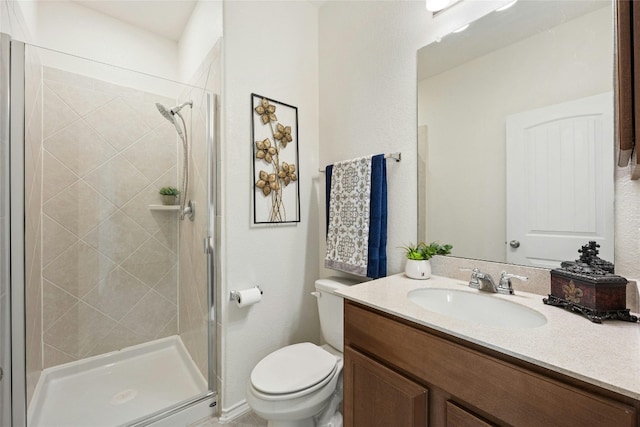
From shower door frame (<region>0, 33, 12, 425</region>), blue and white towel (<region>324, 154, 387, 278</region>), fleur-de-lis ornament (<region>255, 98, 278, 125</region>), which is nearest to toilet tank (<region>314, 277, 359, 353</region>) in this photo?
blue and white towel (<region>324, 154, 387, 278</region>)

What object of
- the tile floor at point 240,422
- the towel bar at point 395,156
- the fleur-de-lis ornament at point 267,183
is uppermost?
the towel bar at point 395,156

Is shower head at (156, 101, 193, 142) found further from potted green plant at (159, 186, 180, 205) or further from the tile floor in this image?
the tile floor

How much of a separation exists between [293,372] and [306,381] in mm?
92

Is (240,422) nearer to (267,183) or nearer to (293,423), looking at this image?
(293,423)

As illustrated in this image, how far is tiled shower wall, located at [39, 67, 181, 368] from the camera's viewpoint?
1714 millimetres

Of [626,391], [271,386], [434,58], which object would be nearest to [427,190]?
[434,58]

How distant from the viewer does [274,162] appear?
67.8 inches

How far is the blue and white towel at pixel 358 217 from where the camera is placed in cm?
145

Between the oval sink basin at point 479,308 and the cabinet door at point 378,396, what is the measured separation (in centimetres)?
31

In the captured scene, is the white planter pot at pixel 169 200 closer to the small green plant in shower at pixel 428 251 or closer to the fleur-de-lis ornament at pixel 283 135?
the fleur-de-lis ornament at pixel 283 135

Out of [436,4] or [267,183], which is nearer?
[436,4]

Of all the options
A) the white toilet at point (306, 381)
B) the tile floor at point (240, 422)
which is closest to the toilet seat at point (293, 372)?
the white toilet at point (306, 381)

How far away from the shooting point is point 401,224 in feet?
4.81

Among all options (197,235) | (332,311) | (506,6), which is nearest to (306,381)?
(332,311)
